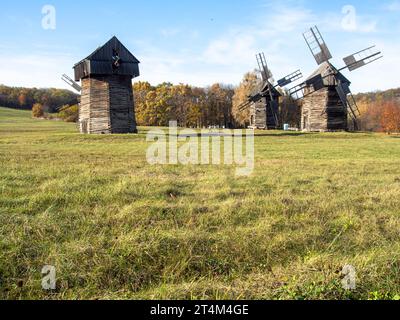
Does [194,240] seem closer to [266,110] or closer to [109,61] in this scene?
[109,61]

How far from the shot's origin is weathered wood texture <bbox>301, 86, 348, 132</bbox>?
40656 millimetres

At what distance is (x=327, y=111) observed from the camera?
4088 cm

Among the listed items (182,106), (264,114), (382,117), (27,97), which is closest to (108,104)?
(264,114)

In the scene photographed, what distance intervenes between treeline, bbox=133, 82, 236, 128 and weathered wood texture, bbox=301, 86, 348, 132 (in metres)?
35.9

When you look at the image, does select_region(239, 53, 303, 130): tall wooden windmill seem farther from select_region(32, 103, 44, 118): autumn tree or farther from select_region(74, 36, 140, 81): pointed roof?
select_region(32, 103, 44, 118): autumn tree

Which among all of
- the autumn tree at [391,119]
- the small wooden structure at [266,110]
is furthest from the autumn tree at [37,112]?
the autumn tree at [391,119]

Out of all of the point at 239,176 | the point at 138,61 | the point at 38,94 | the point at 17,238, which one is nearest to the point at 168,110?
the point at 138,61

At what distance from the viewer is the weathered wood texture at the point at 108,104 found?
109 feet

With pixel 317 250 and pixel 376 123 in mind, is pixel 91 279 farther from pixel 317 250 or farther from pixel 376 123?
pixel 376 123

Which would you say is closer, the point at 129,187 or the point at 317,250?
the point at 317,250

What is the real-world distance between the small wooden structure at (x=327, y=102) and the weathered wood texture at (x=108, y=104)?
804 inches

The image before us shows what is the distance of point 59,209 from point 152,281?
10.0 ft

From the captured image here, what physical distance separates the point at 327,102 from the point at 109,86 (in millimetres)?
22892

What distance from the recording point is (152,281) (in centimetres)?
460
